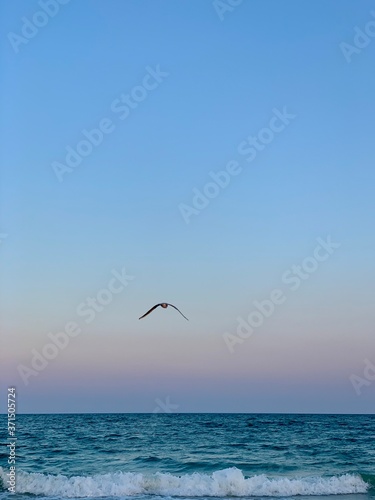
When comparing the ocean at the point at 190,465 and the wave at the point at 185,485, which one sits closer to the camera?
the wave at the point at 185,485

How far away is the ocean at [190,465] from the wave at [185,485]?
4 cm

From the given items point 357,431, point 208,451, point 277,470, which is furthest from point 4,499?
point 357,431

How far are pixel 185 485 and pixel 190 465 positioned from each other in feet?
15.4

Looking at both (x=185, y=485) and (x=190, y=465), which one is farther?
(x=190, y=465)

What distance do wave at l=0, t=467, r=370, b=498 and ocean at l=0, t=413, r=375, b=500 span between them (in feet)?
0.12

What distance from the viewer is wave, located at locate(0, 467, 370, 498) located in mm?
21109

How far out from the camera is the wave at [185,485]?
21.1 metres

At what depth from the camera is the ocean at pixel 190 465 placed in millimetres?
21328

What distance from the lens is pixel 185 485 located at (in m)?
21.8

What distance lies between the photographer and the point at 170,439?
35875 millimetres

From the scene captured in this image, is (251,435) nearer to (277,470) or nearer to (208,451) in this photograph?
(208,451)

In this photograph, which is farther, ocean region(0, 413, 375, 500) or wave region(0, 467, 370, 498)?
ocean region(0, 413, 375, 500)

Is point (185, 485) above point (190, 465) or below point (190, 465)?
below

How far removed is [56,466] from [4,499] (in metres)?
6.71
